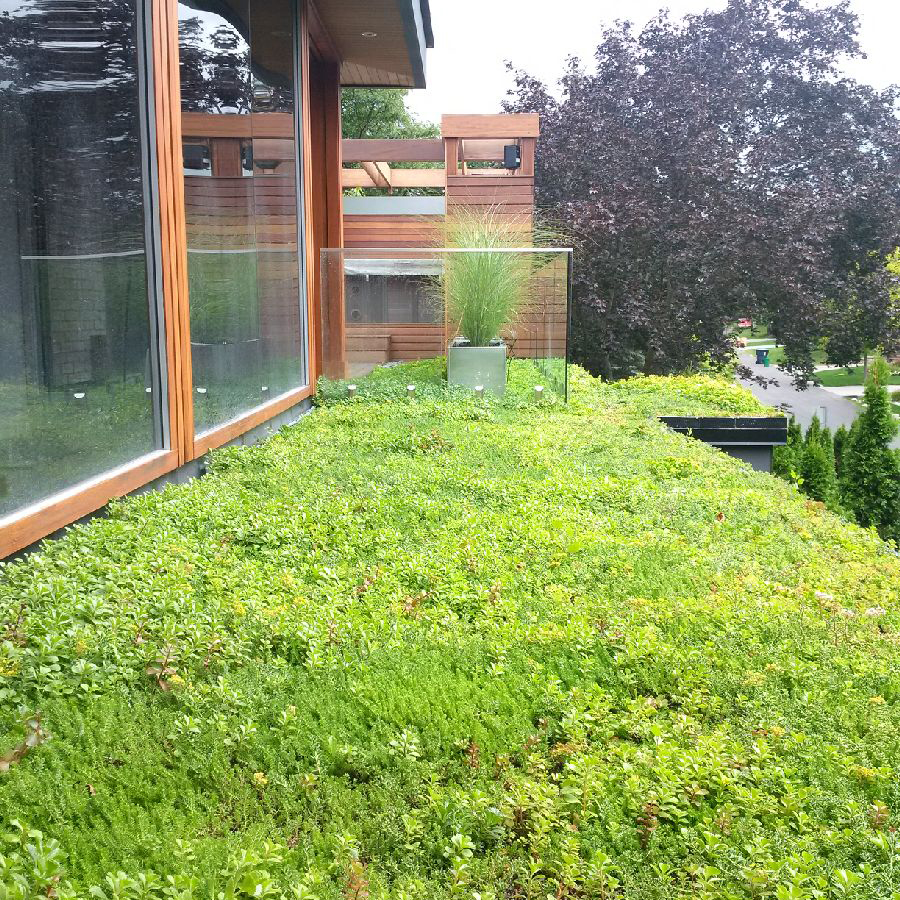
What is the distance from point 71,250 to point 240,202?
9.08 feet

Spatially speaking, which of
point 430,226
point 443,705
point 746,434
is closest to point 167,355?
point 443,705

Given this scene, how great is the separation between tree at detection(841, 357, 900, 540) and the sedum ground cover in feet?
22.4

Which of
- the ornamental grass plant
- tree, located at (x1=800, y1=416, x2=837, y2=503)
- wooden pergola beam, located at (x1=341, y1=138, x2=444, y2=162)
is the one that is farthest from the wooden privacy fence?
tree, located at (x1=800, y1=416, x2=837, y2=503)

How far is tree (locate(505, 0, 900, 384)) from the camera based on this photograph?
1845cm

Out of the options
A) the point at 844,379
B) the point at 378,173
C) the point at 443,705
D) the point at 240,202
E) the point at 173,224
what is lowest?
the point at 844,379

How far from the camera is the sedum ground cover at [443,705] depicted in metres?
2.08

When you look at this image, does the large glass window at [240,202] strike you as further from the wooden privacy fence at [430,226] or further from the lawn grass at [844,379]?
the lawn grass at [844,379]

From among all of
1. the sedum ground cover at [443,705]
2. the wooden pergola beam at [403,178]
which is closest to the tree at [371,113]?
the wooden pergola beam at [403,178]

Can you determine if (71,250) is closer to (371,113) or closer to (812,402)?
(812,402)

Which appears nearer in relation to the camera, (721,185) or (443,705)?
(443,705)

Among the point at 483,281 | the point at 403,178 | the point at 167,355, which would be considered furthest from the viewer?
the point at 403,178

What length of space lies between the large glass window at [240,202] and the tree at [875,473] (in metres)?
6.59

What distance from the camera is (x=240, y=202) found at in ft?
21.8

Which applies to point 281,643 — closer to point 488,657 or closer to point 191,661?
point 191,661
